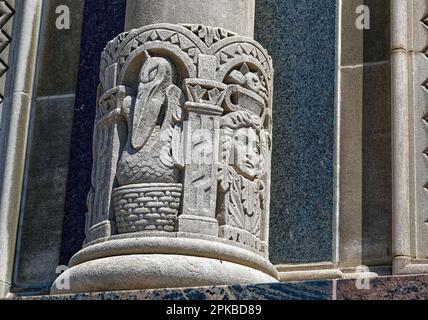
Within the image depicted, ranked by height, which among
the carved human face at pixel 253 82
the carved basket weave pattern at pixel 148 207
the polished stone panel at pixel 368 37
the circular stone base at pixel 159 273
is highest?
the polished stone panel at pixel 368 37

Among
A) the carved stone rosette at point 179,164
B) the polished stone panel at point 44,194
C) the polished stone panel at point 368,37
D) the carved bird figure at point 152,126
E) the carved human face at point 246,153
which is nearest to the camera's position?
the carved stone rosette at point 179,164

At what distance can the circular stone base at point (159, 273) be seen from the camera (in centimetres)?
837

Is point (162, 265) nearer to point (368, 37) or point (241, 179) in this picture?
point (241, 179)

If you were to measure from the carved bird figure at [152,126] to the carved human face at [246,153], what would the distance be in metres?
0.45

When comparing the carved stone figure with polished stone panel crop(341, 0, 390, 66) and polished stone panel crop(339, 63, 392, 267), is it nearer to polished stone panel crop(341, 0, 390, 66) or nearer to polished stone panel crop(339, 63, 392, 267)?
polished stone panel crop(339, 63, 392, 267)

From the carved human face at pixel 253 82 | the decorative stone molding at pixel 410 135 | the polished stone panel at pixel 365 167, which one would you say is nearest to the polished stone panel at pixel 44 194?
the carved human face at pixel 253 82

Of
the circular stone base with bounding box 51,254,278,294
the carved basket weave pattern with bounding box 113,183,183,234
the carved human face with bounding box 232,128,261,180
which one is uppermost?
the carved human face with bounding box 232,128,261,180

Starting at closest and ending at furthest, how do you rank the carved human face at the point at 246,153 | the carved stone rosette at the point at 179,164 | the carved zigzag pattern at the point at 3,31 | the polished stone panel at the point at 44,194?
the carved stone rosette at the point at 179,164, the carved human face at the point at 246,153, the polished stone panel at the point at 44,194, the carved zigzag pattern at the point at 3,31

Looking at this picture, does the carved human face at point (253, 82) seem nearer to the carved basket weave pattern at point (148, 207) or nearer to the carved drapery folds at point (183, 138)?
the carved drapery folds at point (183, 138)

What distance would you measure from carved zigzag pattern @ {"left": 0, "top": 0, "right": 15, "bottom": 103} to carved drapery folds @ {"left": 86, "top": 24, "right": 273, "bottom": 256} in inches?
62.1

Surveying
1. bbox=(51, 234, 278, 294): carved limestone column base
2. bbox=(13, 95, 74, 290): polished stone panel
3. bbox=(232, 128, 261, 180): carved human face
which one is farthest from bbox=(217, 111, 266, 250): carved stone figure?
bbox=(13, 95, 74, 290): polished stone panel

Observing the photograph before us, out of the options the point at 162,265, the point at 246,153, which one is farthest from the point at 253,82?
the point at 162,265

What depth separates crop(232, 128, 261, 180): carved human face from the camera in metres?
8.98
